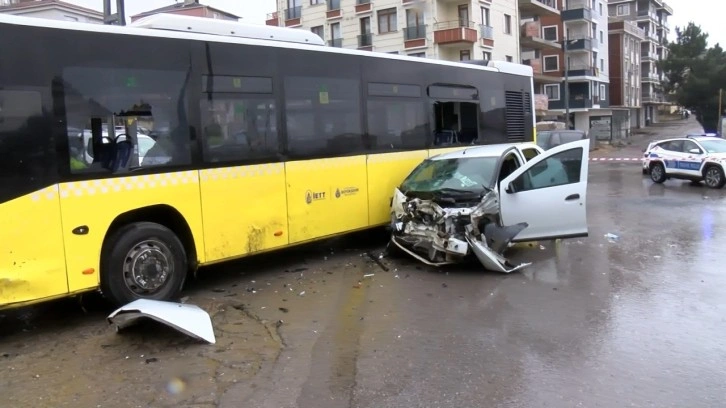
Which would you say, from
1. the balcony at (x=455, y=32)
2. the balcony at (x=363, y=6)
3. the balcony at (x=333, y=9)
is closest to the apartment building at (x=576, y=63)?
the balcony at (x=455, y=32)

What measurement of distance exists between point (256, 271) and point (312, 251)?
163 centimetres

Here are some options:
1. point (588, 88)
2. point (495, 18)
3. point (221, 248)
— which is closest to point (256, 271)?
point (221, 248)

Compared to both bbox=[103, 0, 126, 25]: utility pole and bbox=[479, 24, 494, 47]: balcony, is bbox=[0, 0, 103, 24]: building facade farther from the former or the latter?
bbox=[103, 0, 126, 25]: utility pole

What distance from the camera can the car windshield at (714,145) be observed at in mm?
19328

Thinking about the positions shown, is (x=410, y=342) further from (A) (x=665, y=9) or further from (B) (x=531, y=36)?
(A) (x=665, y=9)

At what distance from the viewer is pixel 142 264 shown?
21.5 feet

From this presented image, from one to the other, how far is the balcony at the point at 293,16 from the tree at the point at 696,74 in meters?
41.3

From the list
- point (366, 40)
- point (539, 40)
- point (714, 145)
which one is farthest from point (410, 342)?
point (539, 40)

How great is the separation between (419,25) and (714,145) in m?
28.4

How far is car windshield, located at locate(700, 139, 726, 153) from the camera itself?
19.3 metres

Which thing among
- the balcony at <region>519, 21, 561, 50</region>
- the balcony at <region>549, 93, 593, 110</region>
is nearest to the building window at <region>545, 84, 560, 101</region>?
the balcony at <region>549, 93, 593, 110</region>

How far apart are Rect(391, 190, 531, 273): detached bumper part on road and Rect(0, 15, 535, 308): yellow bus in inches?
44.6

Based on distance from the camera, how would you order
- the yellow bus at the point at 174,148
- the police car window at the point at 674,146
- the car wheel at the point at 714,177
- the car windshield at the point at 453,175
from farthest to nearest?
the police car window at the point at 674,146, the car wheel at the point at 714,177, the car windshield at the point at 453,175, the yellow bus at the point at 174,148

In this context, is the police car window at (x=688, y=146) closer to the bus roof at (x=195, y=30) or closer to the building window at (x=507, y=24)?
the bus roof at (x=195, y=30)
